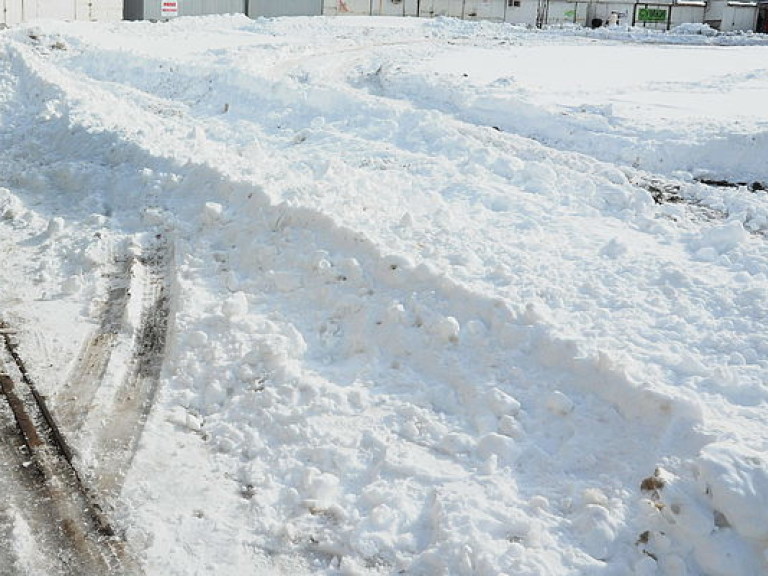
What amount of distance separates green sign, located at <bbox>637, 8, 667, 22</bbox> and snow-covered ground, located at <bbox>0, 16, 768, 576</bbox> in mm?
38496

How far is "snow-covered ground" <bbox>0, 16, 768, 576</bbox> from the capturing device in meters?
4.84

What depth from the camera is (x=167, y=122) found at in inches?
537

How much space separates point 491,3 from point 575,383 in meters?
44.2

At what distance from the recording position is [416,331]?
6828mm

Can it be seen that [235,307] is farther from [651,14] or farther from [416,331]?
[651,14]

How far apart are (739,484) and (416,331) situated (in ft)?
9.53

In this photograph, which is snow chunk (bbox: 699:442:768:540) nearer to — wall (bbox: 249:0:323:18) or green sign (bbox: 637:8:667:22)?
wall (bbox: 249:0:323:18)

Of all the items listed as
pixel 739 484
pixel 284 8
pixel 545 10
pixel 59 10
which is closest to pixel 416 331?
pixel 739 484

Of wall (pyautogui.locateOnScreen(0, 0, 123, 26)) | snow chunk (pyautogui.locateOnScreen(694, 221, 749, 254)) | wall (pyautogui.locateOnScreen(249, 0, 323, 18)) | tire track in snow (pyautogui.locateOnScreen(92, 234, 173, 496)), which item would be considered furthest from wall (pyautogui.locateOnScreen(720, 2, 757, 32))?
tire track in snow (pyautogui.locateOnScreen(92, 234, 173, 496))

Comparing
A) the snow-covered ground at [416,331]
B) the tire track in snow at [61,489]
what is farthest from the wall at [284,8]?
the tire track in snow at [61,489]

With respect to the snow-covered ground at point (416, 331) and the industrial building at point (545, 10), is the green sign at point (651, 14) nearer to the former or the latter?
the industrial building at point (545, 10)

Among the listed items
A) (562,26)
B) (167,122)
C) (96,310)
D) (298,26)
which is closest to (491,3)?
(562,26)

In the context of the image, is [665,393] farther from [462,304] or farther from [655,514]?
[462,304]

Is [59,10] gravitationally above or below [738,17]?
below
